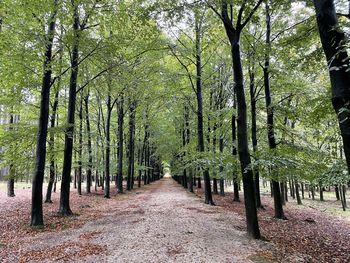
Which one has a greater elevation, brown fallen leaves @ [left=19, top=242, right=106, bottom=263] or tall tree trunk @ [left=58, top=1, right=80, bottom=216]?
tall tree trunk @ [left=58, top=1, right=80, bottom=216]

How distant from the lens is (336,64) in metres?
4.07

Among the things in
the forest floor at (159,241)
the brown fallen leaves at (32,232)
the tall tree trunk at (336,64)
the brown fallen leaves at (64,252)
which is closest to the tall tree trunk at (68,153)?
the brown fallen leaves at (32,232)

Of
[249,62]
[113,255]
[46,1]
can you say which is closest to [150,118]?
[249,62]

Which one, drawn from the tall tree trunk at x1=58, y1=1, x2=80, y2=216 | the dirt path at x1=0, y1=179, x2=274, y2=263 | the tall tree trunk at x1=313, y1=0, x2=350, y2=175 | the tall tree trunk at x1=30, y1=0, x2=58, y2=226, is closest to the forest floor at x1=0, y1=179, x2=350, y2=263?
the dirt path at x1=0, y1=179, x2=274, y2=263

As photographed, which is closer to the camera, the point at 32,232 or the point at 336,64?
the point at 336,64

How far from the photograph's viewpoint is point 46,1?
9016mm

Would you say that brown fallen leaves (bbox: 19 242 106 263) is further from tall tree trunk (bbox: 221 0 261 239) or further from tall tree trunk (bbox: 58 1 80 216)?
tall tree trunk (bbox: 58 1 80 216)

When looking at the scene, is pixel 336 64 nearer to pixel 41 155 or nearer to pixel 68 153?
pixel 41 155

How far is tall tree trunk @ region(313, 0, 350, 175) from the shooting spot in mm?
3939

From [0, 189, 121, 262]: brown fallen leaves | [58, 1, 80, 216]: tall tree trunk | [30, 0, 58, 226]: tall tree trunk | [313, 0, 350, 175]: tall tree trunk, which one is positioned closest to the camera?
[313, 0, 350, 175]: tall tree trunk

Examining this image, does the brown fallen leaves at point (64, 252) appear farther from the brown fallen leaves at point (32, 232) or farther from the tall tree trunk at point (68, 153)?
the tall tree trunk at point (68, 153)

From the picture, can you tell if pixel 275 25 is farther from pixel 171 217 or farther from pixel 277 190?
pixel 171 217

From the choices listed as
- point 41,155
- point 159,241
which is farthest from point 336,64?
point 41,155

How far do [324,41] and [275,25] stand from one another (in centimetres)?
1027
